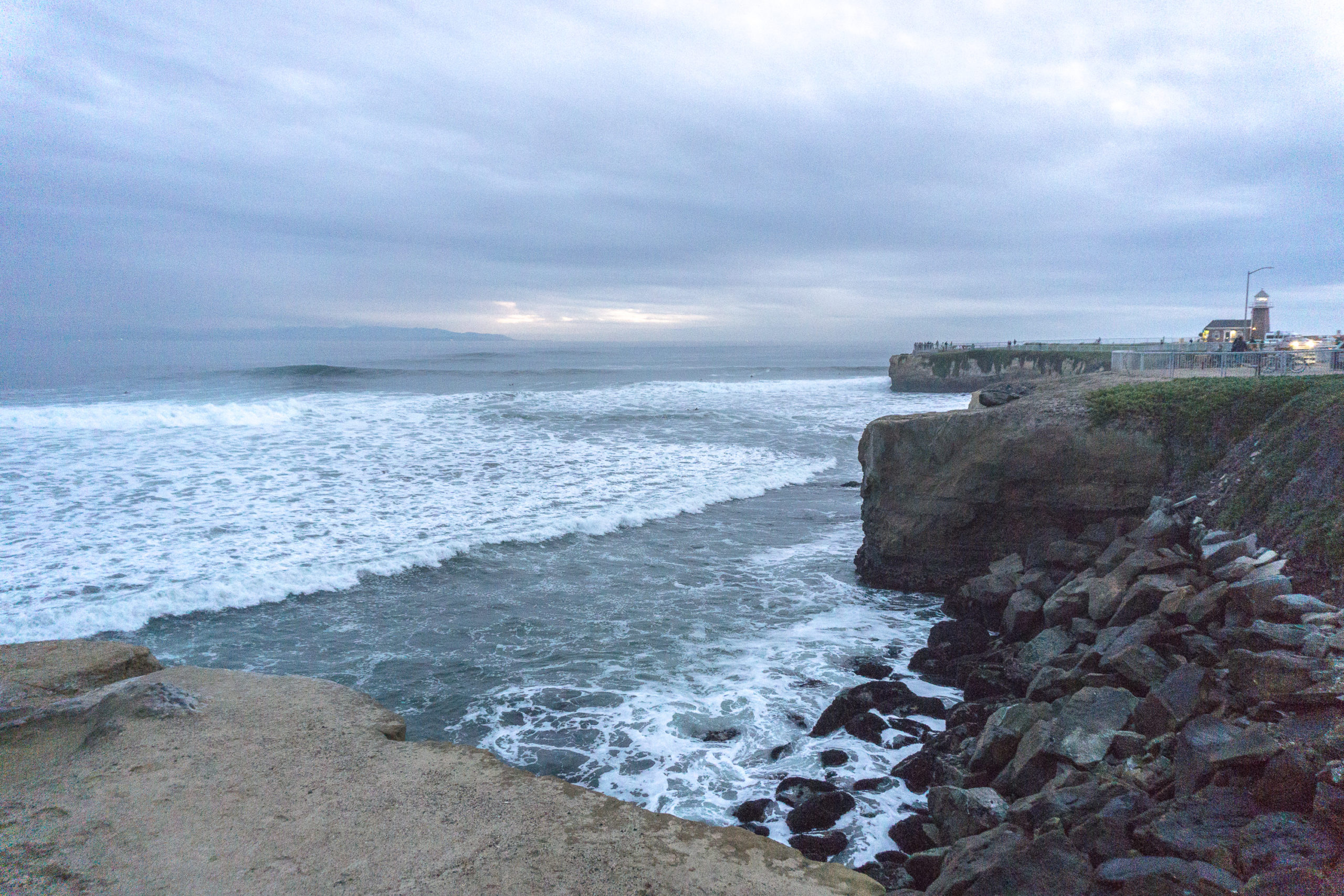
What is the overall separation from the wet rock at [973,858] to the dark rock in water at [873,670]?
426 cm

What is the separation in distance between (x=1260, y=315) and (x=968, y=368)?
25.8 m

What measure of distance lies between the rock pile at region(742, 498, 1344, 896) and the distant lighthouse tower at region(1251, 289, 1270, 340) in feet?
87.1

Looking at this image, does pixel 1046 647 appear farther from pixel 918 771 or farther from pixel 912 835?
pixel 912 835

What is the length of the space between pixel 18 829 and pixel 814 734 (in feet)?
21.1

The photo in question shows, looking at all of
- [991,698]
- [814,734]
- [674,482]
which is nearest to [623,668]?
[814,734]

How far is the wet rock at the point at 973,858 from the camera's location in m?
4.16

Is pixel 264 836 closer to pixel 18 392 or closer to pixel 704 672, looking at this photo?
pixel 704 672

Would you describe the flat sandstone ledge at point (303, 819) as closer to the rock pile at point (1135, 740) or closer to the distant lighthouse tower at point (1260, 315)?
the rock pile at point (1135, 740)

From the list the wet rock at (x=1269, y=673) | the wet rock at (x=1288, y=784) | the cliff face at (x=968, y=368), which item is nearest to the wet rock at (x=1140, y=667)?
the wet rock at (x=1269, y=673)

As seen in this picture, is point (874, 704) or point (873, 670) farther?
point (873, 670)

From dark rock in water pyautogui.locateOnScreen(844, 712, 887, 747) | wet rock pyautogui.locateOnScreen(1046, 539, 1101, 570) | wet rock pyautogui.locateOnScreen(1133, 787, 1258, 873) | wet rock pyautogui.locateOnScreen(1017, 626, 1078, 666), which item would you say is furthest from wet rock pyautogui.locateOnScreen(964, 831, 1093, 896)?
wet rock pyautogui.locateOnScreen(1046, 539, 1101, 570)

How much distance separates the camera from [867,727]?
24.9 feet

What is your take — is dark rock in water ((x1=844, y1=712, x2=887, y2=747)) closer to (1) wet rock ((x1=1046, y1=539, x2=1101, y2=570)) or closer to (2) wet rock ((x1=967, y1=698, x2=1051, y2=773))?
(2) wet rock ((x1=967, y1=698, x2=1051, y2=773))

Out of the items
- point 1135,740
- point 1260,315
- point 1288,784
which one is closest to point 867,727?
point 1135,740
